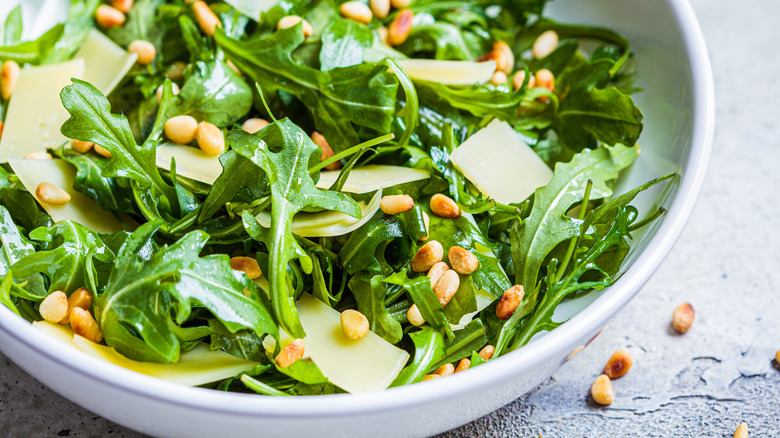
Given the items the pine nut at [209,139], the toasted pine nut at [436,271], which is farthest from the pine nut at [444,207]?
the pine nut at [209,139]

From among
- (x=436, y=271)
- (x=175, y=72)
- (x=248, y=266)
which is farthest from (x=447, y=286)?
(x=175, y=72)

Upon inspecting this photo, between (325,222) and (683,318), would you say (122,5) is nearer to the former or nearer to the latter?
(325,222)

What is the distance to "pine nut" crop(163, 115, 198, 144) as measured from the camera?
1443mm

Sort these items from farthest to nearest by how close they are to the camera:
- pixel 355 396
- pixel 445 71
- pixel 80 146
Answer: pixel 445 71 < pixel 80 146 < pixel 355 396

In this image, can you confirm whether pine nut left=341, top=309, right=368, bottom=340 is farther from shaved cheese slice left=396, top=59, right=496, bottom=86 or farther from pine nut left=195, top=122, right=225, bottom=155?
shaved cheese slice left=396, top=59, right=496, bottom=86

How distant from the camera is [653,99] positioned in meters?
1.69

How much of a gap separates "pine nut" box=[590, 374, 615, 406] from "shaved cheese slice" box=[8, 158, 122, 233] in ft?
3.40

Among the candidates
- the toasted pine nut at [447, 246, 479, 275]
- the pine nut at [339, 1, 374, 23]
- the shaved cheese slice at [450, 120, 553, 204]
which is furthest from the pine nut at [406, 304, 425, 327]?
the pine nut at [339, 1, 374, 23]

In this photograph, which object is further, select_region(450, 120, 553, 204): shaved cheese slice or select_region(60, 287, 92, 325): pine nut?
select_region(450, 120, 553, 204): shaved cheese slice

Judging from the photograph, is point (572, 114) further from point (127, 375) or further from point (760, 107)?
point (127, 375)

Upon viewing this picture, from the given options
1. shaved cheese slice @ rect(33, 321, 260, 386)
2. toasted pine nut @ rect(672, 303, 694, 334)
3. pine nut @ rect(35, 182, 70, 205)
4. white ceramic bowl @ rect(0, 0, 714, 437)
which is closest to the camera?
white ceramic bowl @ rect(0, 0, 714, 437)

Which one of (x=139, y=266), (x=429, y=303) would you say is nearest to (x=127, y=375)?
(x=139, y=266)

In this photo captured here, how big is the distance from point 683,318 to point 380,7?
105 centimetres

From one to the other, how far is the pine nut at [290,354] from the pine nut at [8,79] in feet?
3.12
